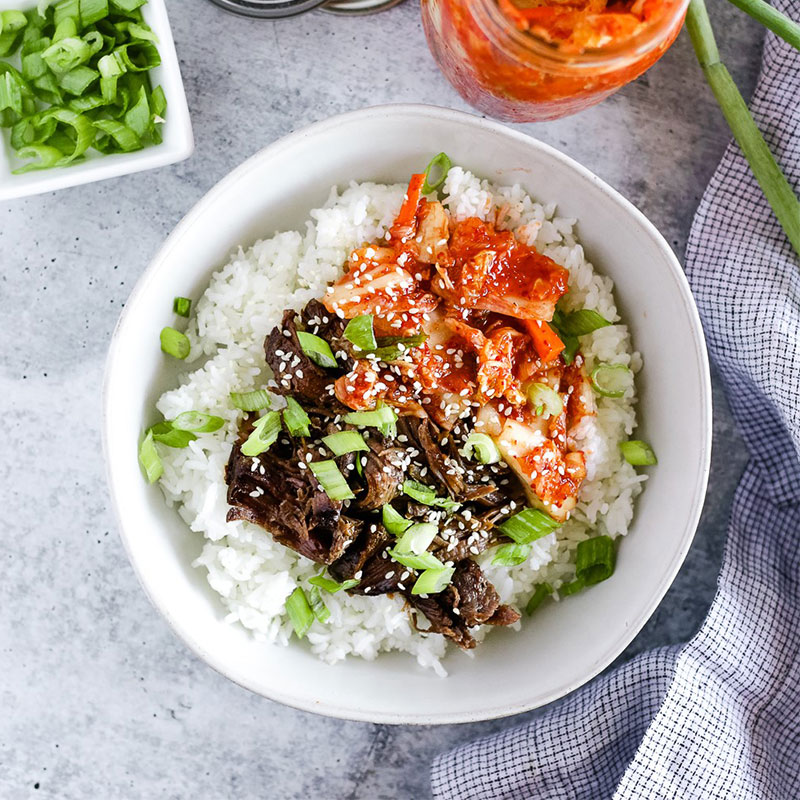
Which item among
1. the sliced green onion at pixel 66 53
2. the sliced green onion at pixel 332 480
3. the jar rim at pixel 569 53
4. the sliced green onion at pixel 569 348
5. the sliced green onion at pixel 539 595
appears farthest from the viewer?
the sliced green onion at pixel 539 595

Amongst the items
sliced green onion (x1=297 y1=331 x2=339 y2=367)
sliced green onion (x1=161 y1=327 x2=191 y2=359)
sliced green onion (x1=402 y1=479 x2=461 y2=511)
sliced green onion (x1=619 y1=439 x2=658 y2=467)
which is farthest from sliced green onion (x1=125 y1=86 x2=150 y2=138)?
sliced green onion (x1=619 y1=439 x2=658 y2=467)

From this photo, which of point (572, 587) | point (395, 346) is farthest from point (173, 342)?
point (572, 587)

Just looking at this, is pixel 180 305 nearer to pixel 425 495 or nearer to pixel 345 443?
pixel 345 443

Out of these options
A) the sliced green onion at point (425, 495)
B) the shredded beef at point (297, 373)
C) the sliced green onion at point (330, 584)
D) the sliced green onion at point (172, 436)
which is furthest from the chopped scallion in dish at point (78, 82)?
the sliced green onion at point (330, 584)

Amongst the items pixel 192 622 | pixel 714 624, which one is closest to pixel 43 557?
pixel 192 622

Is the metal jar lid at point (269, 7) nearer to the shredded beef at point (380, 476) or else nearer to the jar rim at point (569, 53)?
the jar rim at point (569, 53)

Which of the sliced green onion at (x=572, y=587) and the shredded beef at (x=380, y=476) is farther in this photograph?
the sliced green onion at (x=572, y=587)
